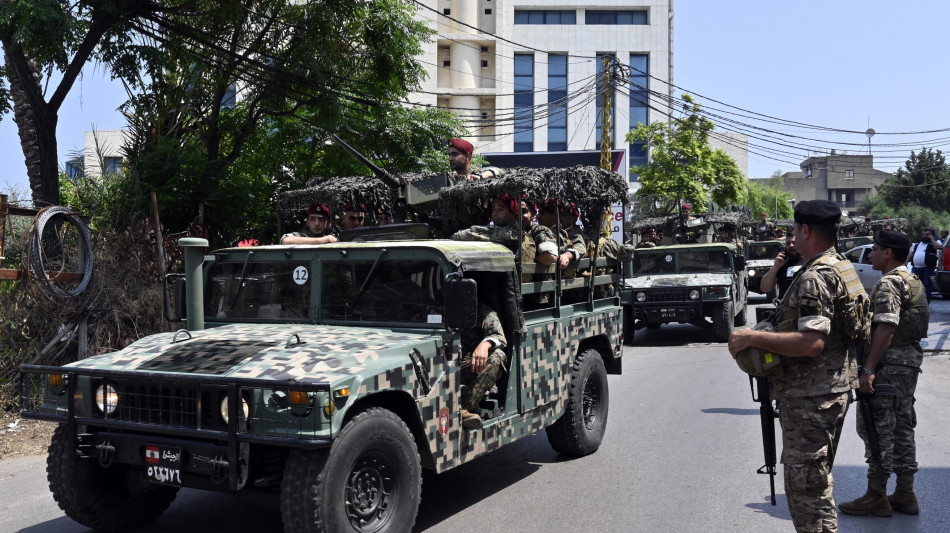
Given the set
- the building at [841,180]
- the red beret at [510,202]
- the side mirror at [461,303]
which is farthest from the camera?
the building at [841,180]

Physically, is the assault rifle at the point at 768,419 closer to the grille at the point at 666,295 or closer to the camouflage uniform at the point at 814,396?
the camouflage uniform at the point at 814,396

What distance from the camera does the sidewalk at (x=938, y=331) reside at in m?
13.6

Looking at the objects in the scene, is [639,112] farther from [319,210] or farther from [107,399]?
[107,399]

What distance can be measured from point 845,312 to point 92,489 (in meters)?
4.12

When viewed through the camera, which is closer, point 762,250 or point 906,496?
point 906,496

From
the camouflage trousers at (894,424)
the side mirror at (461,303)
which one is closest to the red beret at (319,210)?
the side mirror at (461,303)

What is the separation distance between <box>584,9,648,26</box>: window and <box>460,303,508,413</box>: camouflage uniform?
182 feet

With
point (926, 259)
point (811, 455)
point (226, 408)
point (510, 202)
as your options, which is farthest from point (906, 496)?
point (926, 259)

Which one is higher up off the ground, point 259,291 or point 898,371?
point 259,291

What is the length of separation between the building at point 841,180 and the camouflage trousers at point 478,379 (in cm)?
9003

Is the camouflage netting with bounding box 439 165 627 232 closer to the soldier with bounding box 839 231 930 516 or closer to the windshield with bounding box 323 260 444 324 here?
the windshield with bounding box 323 260 444 324

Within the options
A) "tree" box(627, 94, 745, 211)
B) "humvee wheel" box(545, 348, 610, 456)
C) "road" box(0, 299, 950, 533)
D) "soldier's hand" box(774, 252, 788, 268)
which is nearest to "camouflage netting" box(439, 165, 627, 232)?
"humvee wheel" box(545, 348, 610, 456)

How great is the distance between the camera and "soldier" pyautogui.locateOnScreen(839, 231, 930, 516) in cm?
547

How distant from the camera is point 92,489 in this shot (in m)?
4.92
